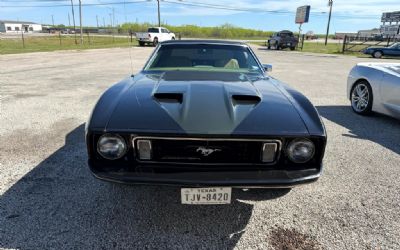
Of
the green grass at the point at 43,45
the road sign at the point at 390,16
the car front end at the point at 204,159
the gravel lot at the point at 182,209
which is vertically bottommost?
the green grass at the point at 43,45

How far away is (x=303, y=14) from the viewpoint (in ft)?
159

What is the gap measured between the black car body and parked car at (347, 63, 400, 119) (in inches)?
141

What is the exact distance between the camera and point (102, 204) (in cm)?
290

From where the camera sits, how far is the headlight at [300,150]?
2352 mm

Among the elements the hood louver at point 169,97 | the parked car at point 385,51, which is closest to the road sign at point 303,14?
the parked car at point 385,51

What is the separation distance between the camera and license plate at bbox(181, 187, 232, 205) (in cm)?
225

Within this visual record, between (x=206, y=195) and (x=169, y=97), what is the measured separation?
33.7 inches

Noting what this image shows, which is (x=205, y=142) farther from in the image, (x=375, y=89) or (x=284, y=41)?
(x=284, y=41)

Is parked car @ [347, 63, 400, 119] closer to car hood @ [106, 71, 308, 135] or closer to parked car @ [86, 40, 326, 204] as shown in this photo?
car hood @ [106, 71, 308, 135]

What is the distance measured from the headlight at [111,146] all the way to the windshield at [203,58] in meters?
1.78

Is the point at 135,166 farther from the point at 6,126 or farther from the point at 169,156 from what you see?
the point at 6,126

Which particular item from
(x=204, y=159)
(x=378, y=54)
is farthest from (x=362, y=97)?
(x=378, y=54)

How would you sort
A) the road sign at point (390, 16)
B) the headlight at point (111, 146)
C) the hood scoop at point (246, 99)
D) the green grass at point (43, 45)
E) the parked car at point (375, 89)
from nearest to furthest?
1. the headlight at point (111, 146)
2. the hood scoop at point (246, 99)
3. the parked car at point (375, 89)
4. the green grass at point (43, 45)
5. the road sign at point (390, 16)

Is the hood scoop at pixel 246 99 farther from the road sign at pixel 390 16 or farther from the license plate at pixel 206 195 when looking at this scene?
the road sign at pixel 390 16
